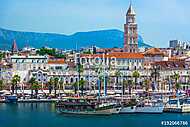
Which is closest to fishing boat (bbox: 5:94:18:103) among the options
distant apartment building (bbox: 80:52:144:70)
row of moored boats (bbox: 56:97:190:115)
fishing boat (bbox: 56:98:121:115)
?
row of moored boats (bbox: 56:97:190:115)

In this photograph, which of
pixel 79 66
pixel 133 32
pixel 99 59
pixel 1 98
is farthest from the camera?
pixel 133 32

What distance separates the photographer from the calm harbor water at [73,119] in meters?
34.1

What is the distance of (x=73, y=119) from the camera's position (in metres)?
38.2

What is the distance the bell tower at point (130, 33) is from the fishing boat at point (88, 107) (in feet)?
128

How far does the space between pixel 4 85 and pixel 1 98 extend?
9511 millimetres

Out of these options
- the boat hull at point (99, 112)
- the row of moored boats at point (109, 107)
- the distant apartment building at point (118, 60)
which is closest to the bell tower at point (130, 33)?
the distant apartment building at point (118, 60)

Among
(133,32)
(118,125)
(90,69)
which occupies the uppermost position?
(133,32)

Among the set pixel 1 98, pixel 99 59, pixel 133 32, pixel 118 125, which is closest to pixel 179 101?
pixel 118 125

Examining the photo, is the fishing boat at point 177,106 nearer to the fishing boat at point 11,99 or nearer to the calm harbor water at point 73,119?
the calm harbor water at point 73,119

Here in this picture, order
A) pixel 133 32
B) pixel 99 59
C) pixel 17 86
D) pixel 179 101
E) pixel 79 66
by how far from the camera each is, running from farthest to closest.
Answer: pixel 133 32 < pixel 99 59 < pixel 79 66 < pixel 17 86 < pixel 179 101

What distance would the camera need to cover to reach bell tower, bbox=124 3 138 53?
8038 cm

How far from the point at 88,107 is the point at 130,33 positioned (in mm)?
40057

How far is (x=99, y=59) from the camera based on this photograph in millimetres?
74125

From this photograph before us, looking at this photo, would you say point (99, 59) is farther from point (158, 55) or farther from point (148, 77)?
point (158, 55)
